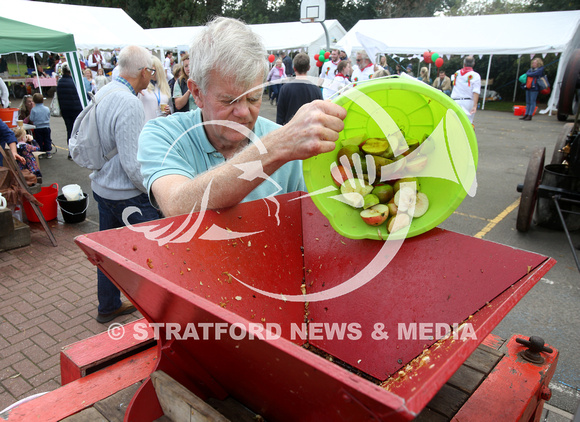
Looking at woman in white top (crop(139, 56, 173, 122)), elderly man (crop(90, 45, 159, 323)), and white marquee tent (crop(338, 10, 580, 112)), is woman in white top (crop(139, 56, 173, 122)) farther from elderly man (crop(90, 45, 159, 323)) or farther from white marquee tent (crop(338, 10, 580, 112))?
white marquee tent (crop(338, 10, 580, 112))

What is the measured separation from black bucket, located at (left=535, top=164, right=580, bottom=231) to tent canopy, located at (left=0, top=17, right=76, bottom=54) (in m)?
6.83

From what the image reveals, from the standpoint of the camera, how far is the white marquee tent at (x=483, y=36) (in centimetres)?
1380

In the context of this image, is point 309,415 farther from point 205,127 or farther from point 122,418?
point 205,127

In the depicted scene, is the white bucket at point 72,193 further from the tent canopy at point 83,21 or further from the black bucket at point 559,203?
the black bucket at point 559,203

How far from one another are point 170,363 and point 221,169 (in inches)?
24.5

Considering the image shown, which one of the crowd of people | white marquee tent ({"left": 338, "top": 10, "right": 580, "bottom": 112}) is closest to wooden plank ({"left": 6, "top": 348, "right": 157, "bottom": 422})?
the crowd of people

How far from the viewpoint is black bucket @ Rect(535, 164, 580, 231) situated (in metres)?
4.36

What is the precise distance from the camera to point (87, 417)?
1.18 m

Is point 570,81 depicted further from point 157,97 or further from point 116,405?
point 157,97

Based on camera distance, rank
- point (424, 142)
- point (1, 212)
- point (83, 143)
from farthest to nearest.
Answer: point (1, 212), point (83, 143), point (424, 142)

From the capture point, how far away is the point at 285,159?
4.18ft

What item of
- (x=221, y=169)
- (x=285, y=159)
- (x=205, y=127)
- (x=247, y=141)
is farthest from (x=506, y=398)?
(x=205, y=127)

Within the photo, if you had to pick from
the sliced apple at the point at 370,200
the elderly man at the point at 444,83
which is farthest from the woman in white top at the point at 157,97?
the elderly man at the point at 444,83

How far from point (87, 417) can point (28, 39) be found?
636 cm
